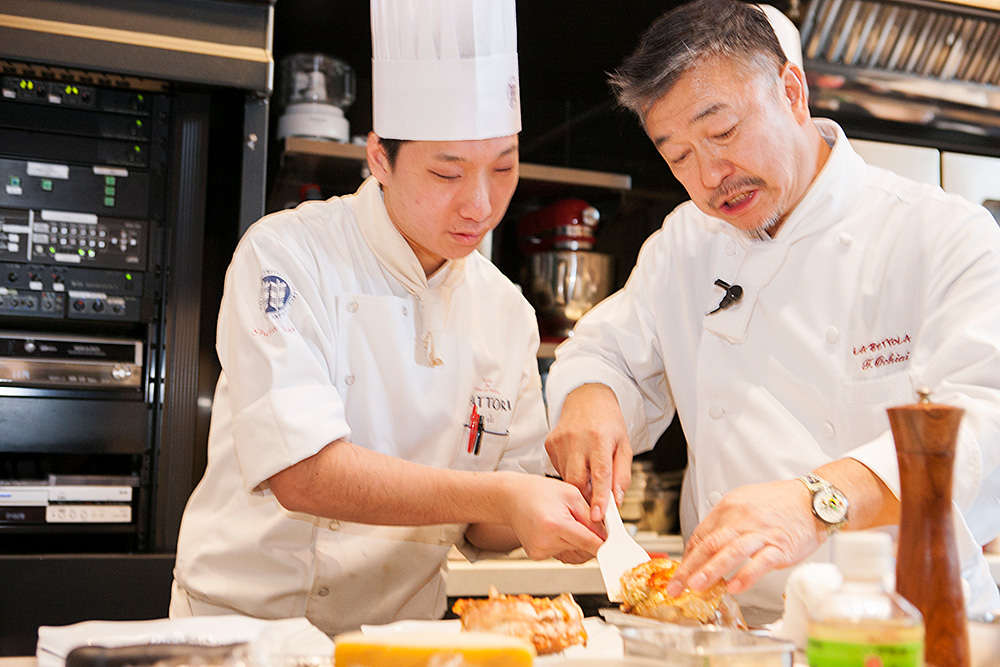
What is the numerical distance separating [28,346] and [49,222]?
11.5 inches

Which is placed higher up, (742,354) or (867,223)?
(867,223)

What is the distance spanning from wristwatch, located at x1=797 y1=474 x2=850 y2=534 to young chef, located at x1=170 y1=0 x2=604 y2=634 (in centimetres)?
41

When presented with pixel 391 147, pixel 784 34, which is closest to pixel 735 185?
pixel 784 34

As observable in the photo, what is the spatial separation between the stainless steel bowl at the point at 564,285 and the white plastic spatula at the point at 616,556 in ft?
4.52

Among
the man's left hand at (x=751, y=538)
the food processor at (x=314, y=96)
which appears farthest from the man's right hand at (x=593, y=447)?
the food processor at (x=314, y=96)

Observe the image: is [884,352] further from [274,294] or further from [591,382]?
[274,294]

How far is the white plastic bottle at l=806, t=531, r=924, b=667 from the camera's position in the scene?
0.61 metres

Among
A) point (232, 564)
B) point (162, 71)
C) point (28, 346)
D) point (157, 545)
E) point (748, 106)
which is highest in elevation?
point (162, 71)

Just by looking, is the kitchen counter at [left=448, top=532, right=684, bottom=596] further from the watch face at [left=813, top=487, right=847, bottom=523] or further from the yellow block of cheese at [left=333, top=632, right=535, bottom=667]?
the yellow block of cheese at [left=333, top=632, right=535, bottom=667]

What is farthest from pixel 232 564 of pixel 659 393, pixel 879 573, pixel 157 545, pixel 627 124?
pixel 627 124

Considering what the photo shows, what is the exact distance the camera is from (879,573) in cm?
63

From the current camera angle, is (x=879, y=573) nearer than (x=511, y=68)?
Yes

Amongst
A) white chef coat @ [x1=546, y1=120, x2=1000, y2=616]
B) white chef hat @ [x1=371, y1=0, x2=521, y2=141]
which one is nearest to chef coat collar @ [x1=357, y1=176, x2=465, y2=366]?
white chef hat @ [x1=371, y1=0, x2=521, y2=141]

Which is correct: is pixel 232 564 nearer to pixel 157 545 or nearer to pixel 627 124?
pixel 157 545
